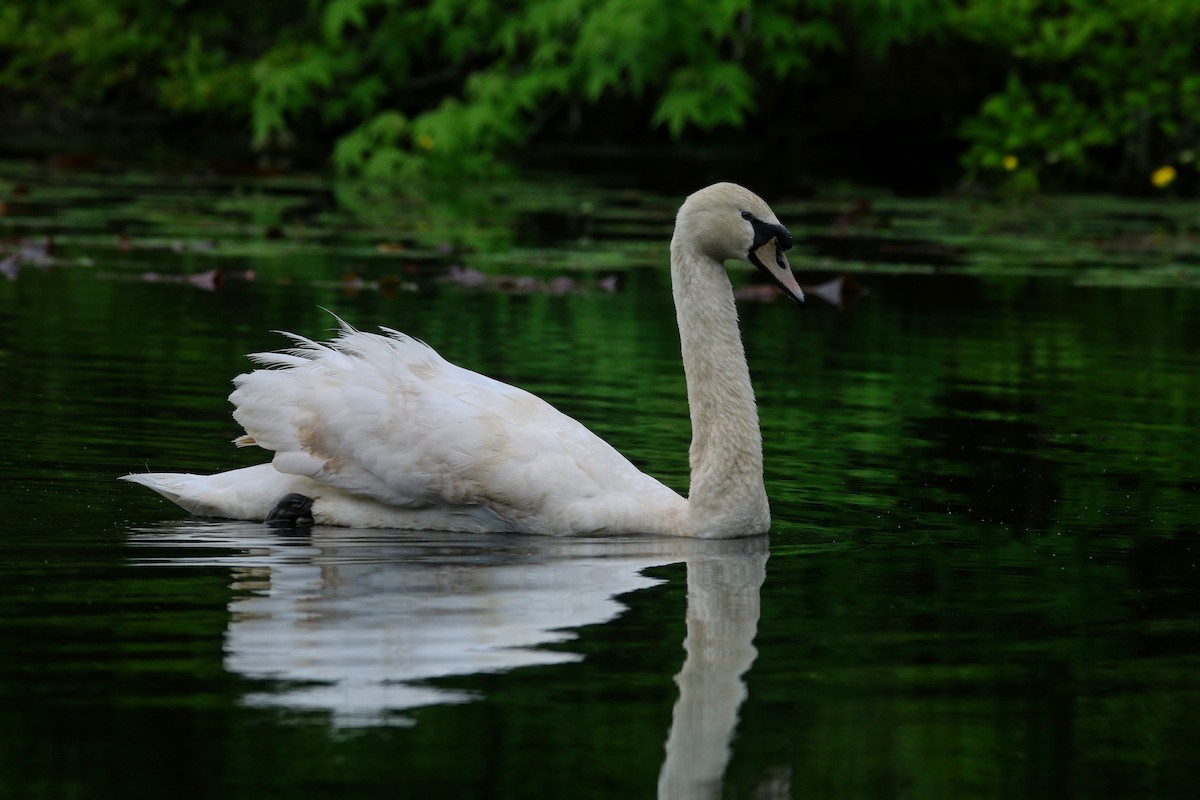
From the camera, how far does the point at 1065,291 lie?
633 inches

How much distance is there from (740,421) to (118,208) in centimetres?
1340

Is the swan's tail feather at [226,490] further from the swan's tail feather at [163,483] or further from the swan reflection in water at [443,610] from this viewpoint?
the swan reflection in water at [443,610]

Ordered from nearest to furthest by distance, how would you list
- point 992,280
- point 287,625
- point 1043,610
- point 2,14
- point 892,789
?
point 892,789
point 287,625
point 1043,610
point 992,280
point 2,14

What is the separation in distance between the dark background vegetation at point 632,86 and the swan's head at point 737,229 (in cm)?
1659

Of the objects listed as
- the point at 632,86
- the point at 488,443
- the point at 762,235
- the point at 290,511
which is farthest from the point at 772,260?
the point at 632,86

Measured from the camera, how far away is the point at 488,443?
6.95 m

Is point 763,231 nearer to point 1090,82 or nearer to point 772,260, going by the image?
point 772,260

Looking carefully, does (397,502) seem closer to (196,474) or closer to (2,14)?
(196,474)

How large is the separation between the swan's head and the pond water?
90 cm

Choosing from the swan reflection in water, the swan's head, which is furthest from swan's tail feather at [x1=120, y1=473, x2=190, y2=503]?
the swan's head

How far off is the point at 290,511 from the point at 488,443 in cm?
75

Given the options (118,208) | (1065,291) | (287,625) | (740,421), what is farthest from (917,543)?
(118,208)

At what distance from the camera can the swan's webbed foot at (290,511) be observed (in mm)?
7184

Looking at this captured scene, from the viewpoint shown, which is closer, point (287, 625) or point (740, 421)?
point (287, 625)
